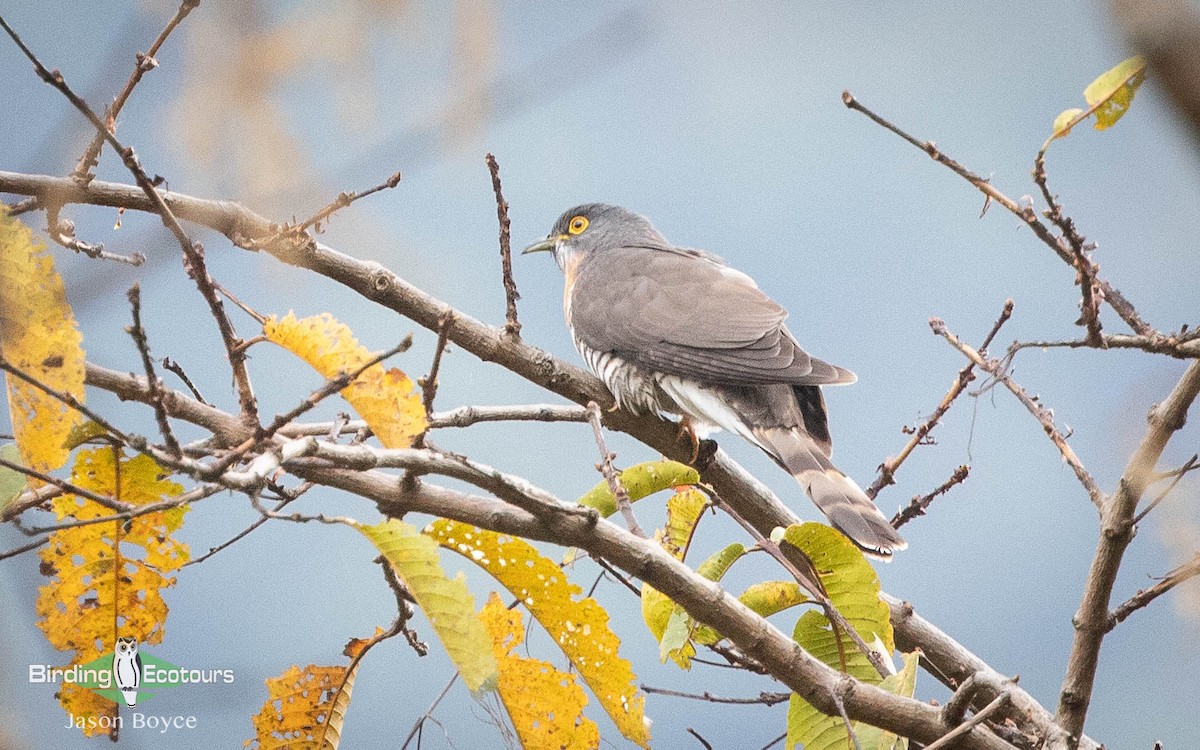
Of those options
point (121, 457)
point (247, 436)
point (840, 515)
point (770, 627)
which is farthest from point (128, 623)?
point (840, 515)

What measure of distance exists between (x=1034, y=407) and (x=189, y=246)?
1.91 meters

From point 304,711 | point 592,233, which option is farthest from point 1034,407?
point 592,233

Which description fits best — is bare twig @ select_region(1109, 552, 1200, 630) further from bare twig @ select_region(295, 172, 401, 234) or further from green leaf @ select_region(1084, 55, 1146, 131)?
bare twig @ select_region(295, 172, 401, 234)

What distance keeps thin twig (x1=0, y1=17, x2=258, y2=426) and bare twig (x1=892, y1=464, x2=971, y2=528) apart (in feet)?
6.31

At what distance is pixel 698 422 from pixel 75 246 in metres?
2.06

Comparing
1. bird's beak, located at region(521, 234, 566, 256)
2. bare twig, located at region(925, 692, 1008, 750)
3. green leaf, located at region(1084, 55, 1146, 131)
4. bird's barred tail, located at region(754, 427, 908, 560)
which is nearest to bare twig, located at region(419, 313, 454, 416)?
bare twig, located at region(925, 692, 1008, 750)

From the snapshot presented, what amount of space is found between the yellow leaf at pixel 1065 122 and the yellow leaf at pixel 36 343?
5.33 ft

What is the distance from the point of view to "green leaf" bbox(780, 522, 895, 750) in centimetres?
206

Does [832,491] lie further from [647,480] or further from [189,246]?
[189,246]

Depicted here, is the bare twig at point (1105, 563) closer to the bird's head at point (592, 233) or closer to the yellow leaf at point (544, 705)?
the yellow leaf at point (544, 705)

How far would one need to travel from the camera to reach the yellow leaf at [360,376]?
1631 millimetres

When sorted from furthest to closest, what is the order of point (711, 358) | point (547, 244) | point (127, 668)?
point (547, 244) → point (711, 358) → point (127, 668)

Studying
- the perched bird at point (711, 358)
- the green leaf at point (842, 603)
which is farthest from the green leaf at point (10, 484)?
the perched bird at point (711, 358)

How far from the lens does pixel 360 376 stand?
165 centimetres
